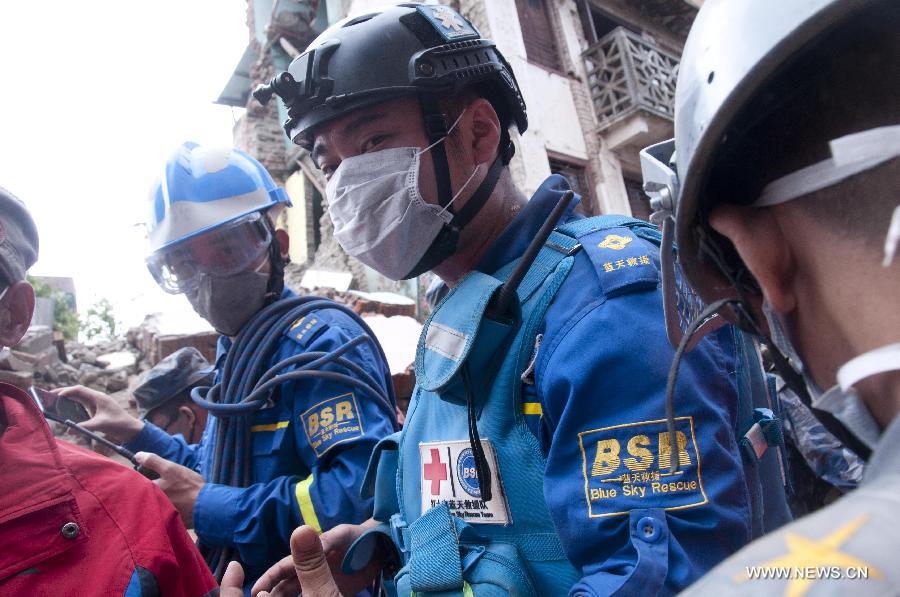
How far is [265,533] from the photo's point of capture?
6.60ft

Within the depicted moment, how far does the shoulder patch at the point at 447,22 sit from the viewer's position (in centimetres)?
174

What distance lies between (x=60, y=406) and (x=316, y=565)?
7.57 feet

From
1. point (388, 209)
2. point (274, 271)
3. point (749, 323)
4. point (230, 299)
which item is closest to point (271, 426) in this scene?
point (230, 299)

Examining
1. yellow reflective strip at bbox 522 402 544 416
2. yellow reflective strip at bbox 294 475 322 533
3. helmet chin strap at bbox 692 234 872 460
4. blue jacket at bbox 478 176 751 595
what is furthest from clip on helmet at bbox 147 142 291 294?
helmet chin strap at bbox 692 234 872 460

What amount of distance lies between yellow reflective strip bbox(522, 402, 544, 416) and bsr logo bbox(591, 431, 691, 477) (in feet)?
0.62

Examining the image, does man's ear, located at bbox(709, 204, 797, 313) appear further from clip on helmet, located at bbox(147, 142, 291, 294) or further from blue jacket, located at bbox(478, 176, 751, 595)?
clip on helmet, located at bbox(147, 142, 291, 294)

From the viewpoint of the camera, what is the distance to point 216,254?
8.61ft

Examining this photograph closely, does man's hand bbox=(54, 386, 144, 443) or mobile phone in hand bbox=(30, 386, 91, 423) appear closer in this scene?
mobile phone in hand bbox=(30, 386, 91, 423)

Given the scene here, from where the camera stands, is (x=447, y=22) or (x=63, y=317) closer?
(x=447, y=22)

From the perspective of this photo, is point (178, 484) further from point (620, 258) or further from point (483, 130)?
point (620, 258)

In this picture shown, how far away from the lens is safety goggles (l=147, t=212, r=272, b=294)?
2.62 metres

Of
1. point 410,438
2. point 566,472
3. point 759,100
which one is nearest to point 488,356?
point 566,472

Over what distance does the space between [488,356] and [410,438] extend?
45 cm

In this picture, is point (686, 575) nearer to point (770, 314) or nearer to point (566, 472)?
point (566, 472)
